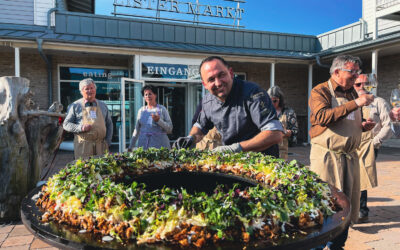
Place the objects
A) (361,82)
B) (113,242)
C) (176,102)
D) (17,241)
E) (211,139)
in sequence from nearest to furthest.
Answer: (113,242)
(361,82)
(17,241)
(211,139)
(176,102)

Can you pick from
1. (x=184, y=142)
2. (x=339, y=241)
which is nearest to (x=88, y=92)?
(x=184, y=142)

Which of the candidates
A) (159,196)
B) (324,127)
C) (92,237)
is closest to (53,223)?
(92,237)

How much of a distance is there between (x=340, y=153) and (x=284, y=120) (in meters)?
1.45

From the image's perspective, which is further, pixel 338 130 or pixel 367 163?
pixel 367 163

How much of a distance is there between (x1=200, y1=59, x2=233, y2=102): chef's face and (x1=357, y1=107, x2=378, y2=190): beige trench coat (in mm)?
2179

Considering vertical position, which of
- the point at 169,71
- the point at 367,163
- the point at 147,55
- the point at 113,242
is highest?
the point at 147,55

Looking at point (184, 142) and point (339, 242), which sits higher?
point (184, 142)

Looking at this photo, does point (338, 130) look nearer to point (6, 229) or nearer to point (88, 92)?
point (88, 92)

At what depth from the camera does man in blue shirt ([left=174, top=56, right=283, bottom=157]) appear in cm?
205

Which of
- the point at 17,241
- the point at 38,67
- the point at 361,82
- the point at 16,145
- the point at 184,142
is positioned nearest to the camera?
the point at 184,142

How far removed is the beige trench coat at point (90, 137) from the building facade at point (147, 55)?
12.7ft

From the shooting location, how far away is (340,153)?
2.79 meters

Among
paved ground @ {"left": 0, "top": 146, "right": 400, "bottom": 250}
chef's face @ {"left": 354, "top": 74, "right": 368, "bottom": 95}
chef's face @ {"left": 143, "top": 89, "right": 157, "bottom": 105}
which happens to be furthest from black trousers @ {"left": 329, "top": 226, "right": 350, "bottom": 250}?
chef's face @ {"left": 143, "top": 89, "right": 157, "bottom": 105}

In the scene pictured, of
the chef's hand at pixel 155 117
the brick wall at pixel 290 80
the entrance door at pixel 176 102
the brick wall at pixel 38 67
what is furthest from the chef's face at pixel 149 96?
the brick wall at pixel 290 80
